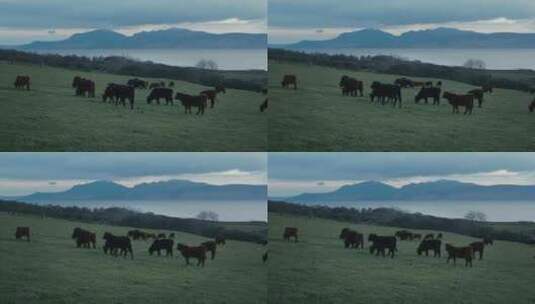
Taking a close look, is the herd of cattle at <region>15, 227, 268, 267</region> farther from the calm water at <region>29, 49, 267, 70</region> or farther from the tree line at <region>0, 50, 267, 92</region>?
the calm water at <region>29, 49, 267, 70</region>

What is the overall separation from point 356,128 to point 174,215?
2.06m

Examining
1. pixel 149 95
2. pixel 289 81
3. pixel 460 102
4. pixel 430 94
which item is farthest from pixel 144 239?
pixel 460 102

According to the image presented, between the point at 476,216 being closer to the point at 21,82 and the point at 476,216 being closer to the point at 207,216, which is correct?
the point at 207,216

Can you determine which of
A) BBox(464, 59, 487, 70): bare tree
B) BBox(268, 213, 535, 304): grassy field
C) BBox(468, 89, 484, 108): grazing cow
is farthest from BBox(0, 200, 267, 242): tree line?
BBox(464, 59, 487, 70): bare tree

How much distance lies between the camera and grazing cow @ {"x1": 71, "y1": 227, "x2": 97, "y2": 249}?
905 cm

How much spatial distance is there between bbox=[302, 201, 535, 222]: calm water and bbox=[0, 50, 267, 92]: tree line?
153cm

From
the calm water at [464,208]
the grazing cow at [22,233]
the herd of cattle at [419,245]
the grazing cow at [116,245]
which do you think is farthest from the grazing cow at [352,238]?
the grazing cow at [22,233]

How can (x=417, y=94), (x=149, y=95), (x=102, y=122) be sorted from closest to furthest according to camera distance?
→ 1. (x=102, y=122)
2. (x=149, y=95)
3. (x=417, y=94)

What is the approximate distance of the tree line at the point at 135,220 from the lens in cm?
902

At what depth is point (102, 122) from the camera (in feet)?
29.2

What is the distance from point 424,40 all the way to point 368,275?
8.20 ft

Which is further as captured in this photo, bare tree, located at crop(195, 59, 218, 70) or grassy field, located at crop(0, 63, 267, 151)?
bare tree, located at crop(195, 59, 218, 70)

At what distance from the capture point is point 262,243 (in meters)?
9.07

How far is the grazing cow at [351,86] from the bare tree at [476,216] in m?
1.65
